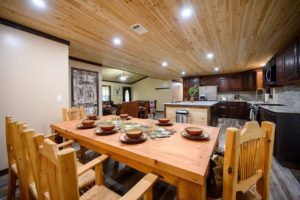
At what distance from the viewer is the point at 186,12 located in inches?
74.8

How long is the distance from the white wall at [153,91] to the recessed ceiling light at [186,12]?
27.9ft

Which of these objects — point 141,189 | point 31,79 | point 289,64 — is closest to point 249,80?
point 289,64

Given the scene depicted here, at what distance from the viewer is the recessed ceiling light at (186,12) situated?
1.84 m

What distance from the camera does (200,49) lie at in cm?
346

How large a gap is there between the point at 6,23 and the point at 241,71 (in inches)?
320

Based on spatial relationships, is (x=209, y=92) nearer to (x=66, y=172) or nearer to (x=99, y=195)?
(x=99, y=195)

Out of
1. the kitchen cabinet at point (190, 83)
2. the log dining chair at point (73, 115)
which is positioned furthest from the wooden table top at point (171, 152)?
the kitchen cabinet at point (190, 83)

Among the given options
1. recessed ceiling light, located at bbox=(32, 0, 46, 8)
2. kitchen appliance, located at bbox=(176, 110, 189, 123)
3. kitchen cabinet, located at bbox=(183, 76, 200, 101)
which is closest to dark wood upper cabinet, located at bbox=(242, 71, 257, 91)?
kitchen cabinet, located at bbox=(183, 76, 200, 101)

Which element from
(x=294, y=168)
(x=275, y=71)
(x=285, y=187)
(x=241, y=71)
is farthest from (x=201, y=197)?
(x=241, y=71)

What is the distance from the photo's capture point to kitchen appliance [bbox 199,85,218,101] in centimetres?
729

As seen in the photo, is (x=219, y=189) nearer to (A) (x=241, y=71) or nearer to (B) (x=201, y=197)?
(B) (x=201, y=197)

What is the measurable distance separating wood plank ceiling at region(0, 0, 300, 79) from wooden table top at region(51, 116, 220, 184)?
165 cm

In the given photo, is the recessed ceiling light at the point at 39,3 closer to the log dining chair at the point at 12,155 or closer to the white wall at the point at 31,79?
the white wall at the point at 31,79

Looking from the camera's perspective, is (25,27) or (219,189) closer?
(219,189)
